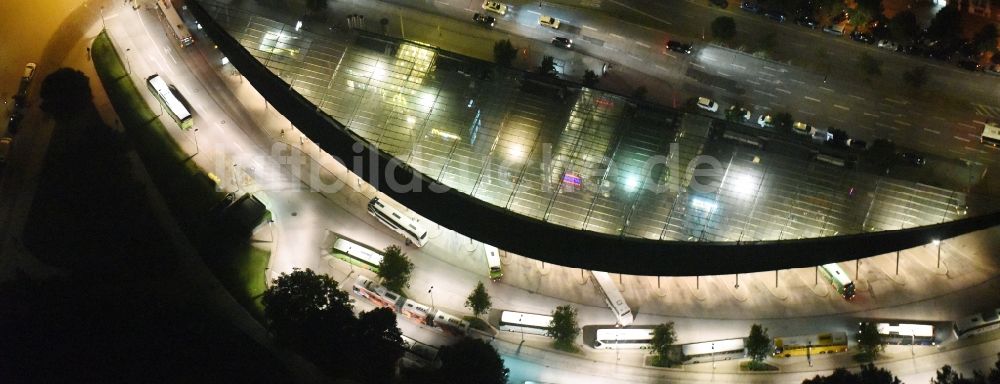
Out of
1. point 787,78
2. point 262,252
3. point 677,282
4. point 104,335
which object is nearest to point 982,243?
point 787,78

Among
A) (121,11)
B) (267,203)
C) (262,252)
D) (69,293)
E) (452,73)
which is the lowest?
(69,293)

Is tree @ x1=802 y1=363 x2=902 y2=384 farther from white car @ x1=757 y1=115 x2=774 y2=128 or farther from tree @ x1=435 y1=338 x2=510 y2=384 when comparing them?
white car @ x1=757 y1=115 x2=774 y2=128

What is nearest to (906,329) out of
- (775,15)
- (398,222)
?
(775,15)

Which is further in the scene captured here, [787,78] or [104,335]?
[787,78]

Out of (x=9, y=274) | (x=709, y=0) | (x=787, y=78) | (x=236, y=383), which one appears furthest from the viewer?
(x=709, y=0)

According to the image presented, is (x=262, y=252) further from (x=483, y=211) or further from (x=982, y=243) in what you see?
(x=982, y=243)

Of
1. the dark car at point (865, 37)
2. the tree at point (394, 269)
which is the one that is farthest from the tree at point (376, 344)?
the dark car at point (865, 37)
